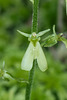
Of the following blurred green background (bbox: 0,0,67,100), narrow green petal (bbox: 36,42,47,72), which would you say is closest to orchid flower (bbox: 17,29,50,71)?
narrow green petal (bbox: 36,42,47,72)

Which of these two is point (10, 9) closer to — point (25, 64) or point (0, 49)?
point (0, 49)

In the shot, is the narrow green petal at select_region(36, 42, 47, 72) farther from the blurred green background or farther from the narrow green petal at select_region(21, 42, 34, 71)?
the blurred green background

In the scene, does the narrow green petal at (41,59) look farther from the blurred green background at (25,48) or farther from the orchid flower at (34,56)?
the blurred green background at (25,48)

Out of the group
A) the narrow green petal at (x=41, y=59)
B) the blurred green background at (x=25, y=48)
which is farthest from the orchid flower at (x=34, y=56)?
the blurred green background at (x=25, y=48)

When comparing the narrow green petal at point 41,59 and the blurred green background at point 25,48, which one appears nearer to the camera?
the narrow green petal at point 41,59

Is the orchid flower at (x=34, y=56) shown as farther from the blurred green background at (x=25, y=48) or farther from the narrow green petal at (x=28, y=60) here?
the blurred green background at (x=25, y=48)

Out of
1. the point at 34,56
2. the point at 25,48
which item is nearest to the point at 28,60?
the point at 34,56

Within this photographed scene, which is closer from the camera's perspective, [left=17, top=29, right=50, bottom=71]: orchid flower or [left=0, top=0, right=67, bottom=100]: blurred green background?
[left=17, top=29, right=50, bottom=71]: orchid flower

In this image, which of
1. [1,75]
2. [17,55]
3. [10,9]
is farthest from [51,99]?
[10,9]

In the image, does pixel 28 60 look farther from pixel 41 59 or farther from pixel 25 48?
pixel 25 48
